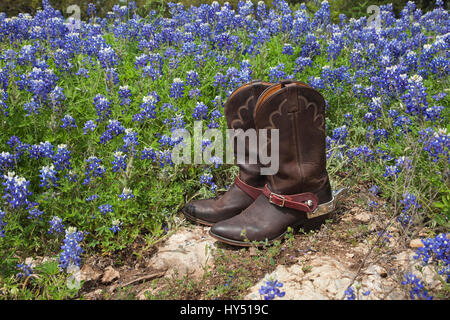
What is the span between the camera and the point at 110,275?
2.89m

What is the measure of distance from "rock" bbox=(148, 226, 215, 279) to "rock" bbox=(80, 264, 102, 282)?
1.12 feet

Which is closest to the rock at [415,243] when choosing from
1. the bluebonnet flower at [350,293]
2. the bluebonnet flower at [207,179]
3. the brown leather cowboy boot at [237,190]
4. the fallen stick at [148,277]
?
the bluebonnet flower at [350,293]

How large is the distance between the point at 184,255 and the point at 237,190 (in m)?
0.64

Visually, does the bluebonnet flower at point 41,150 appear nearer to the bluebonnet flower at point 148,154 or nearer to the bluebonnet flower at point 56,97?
the bluebonnet flower at point 56,97

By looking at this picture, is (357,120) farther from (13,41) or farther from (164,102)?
(13,41)

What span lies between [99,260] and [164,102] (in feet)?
5.25

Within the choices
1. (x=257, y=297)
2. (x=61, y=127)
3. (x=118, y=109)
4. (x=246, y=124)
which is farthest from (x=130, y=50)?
(x=257, y=297)

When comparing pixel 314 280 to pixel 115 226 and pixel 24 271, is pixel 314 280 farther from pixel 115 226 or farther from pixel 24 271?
pixel 24 271

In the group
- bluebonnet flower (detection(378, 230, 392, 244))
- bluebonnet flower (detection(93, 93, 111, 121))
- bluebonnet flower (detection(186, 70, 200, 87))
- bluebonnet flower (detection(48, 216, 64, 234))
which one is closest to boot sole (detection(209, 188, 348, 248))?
bluebonnet flower (detection(378, 230, 392, 244))

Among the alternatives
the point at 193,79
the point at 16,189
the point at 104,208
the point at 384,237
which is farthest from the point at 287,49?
the point at 16,189

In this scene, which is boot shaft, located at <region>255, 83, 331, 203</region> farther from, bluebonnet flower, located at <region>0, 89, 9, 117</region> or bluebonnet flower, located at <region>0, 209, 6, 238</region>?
bluebonnet flower, located at <region>0, 89, 9, 117</region>

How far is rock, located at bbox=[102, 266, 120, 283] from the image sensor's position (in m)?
2.86

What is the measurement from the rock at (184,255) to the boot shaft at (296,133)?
0.62 m

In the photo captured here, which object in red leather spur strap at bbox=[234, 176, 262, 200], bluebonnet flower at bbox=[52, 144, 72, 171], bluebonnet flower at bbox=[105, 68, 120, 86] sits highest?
bluebonnet flower at bbox=[105, 68, 120, 86]
